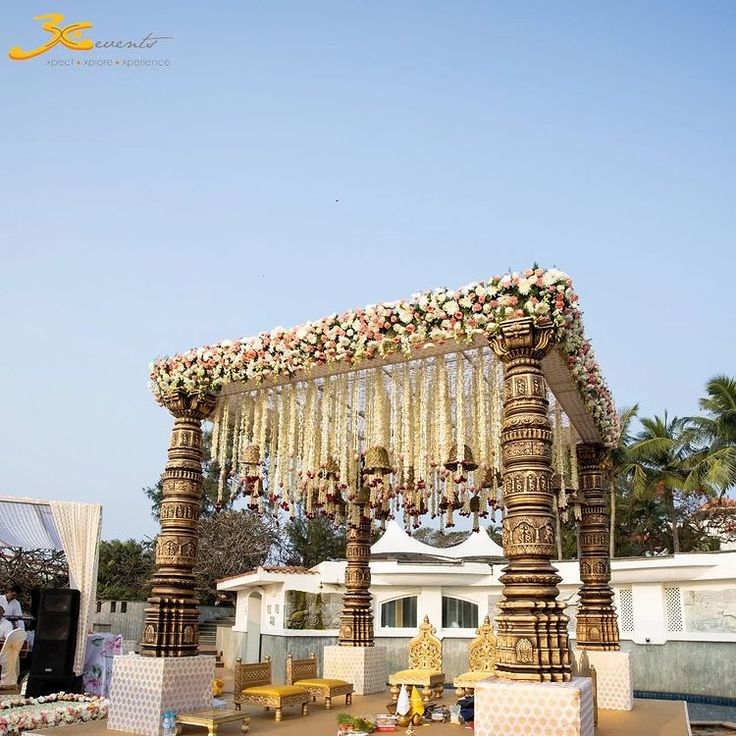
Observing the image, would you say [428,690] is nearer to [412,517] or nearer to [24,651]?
[412,517]

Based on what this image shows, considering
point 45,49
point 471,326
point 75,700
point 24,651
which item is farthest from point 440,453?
point 24,651

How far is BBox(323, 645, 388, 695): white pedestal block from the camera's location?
1128 cm

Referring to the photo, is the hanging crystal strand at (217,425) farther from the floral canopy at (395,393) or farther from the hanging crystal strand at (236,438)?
the hanging crystal strand at (236,438)

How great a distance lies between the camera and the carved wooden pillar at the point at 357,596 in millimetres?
11609

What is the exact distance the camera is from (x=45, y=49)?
1068 centimetres

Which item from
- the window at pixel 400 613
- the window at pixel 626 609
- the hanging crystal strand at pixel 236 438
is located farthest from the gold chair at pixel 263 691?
the window at pixel 626 609

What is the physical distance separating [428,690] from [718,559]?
11573 mm

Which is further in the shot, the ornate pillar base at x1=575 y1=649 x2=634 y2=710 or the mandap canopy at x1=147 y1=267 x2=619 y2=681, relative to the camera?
the ornate pillar base at x1=575 y1=649 x2=634 y2=710

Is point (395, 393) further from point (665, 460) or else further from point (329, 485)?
point (665, 460)

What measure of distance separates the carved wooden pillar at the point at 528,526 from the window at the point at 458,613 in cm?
1690

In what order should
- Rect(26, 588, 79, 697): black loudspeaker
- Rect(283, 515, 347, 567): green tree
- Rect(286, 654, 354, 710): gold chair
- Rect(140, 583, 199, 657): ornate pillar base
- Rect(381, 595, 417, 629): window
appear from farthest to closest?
Rect(283, 515, 347, 567): green tree, Rect(381, 595, 417, 629): window, Rect(26, 588, 79, 697): black loudspeaker, Rect(286, 654, 354, 710): gold chair, Rect(140, 583, 199, 657): ornate pillar base

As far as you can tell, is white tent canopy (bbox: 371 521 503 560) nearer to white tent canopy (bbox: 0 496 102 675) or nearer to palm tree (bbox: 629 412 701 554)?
palm tree (bbox: 629 412 701 554)

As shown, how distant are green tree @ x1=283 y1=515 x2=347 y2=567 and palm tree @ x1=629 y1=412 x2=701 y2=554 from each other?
14.5 meters

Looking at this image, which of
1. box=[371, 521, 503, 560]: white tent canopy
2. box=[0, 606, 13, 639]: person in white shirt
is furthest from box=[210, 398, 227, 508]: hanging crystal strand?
box=[371, 521, 503, 560]: white tent canopy
